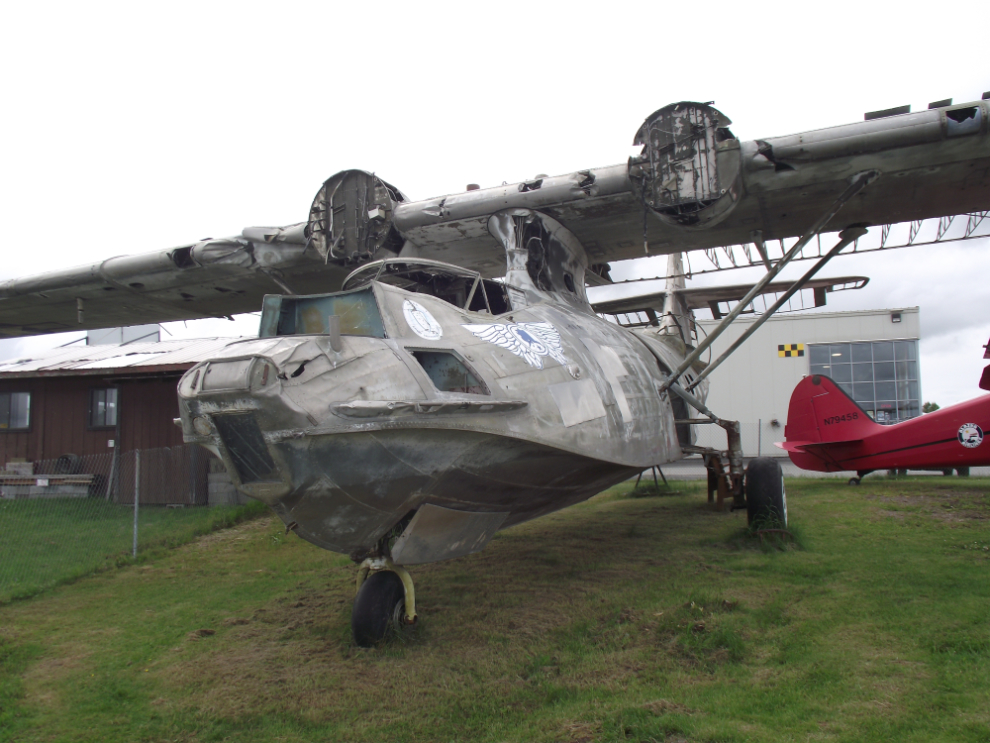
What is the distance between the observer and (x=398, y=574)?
5148 mm

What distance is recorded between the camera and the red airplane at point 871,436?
1134 centimetres

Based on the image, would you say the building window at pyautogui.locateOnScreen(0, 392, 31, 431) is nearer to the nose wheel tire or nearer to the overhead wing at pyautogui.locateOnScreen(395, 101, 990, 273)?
the overhead wing at pyautogui.locateOnScreen(395, 101, 990, 273)

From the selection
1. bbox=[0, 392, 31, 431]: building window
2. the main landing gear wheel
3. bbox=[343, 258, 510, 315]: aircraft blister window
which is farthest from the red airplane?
bbox=[0, 392, 31, 431]: building window

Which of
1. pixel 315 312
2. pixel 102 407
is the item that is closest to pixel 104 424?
pixel 102 407

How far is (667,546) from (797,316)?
60.3 ft

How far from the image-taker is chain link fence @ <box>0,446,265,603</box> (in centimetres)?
841

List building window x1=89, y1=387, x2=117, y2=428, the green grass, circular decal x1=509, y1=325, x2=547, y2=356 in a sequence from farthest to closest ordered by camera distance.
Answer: building window x1=89, y1=387, x2=117, y2=428 → the green grass → circular decal x1=509, y1=325, x2=547, y2=356

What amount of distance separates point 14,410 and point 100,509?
18.6 ft

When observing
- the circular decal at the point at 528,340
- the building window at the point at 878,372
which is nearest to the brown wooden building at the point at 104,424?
the circular decal at the point at 528,340

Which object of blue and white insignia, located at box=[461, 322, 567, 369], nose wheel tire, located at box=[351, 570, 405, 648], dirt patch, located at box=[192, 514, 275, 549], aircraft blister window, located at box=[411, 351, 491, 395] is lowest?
dirt patch, located at box=[192, 514, 275, 549]

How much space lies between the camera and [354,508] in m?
4.13

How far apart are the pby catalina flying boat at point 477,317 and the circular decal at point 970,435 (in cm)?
418

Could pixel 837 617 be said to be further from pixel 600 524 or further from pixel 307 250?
pixel 307 250

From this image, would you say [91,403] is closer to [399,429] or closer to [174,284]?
[174,284]
